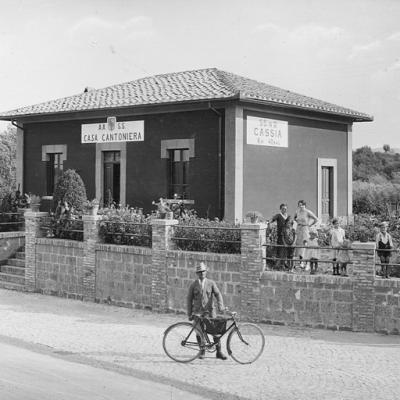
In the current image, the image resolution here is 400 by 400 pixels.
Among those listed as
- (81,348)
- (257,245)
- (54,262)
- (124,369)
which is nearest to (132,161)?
(54,262)

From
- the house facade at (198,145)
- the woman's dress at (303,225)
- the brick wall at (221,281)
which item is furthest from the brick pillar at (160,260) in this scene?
the house facade at (198,145)

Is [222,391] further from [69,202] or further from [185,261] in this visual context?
[69,202]

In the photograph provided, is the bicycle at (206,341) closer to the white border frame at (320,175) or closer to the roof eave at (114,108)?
the roof eave at (114,108)

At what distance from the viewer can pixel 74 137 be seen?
2253 centimetres

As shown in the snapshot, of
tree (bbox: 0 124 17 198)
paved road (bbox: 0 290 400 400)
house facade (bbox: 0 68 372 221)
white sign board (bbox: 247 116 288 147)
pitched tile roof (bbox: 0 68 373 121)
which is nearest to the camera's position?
paved road (bbox: 0 290 400 400)

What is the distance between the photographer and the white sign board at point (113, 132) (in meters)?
20.9

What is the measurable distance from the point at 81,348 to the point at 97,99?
13003 millimetres

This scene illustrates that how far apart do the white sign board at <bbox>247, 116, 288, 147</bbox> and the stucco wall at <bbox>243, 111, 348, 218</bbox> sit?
15 centimetres

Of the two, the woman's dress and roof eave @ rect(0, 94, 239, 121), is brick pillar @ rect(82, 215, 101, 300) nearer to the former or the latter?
roof eave @ rect(0, 94, 239, 121)

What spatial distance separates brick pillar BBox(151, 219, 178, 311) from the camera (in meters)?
15.1

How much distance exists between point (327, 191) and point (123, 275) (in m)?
9.04

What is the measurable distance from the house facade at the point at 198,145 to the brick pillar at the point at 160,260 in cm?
381

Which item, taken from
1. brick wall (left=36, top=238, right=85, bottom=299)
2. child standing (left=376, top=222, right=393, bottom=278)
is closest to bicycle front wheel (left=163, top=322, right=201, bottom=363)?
child standing (left=376, top=222, right=393, bottom=278)

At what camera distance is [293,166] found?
20.7 m
